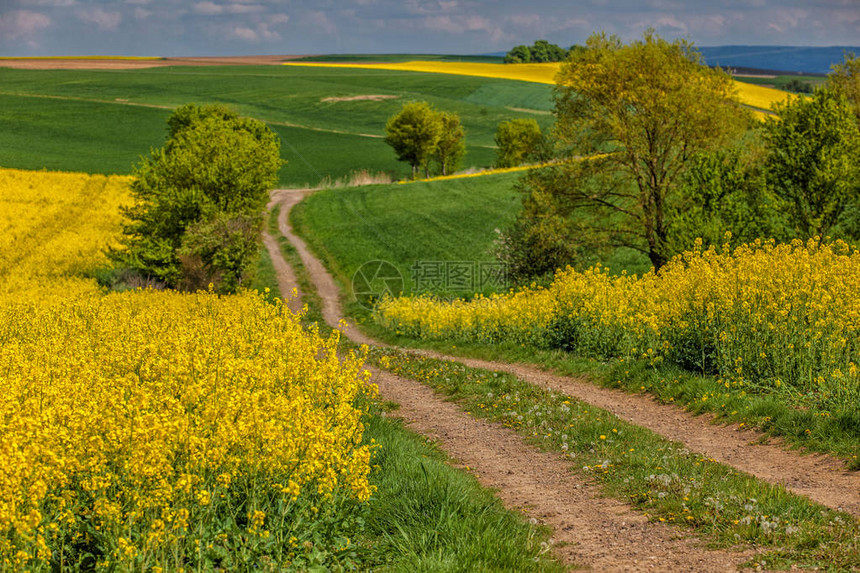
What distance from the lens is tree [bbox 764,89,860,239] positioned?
2527 cm

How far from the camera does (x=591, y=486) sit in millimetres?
8898

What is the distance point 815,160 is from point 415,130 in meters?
54.0

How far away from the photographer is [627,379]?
47.0 ft

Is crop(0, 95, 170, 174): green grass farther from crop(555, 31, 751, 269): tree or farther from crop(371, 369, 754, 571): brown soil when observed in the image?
crop(371, 369, 754, 571): brown soil

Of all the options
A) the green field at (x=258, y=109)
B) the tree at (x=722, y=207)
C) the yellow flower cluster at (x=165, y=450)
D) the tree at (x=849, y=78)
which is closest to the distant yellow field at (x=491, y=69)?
the green field at (x=258, y=109)

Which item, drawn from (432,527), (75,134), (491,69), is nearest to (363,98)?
(491,69)

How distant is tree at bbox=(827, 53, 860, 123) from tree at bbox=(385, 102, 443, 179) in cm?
4743

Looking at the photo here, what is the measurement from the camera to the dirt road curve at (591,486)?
6930 mm

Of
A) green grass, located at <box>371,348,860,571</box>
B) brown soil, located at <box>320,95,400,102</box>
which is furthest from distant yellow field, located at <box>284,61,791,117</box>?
green grass, located at <box>371,348,860,571</box>

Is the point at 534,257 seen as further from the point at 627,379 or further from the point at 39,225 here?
the point at 39,225

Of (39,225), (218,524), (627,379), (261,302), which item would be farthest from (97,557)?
(39,225)

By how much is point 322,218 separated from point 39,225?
781 inches

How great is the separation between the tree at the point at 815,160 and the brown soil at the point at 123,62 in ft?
417

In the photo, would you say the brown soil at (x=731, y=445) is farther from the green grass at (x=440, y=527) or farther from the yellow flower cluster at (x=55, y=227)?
the yellow flower cluster at (x=55, y=227)
